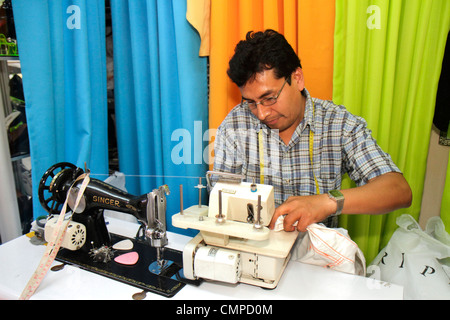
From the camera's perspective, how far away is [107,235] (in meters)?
1.13

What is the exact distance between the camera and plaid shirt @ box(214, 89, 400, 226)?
49.1 inches

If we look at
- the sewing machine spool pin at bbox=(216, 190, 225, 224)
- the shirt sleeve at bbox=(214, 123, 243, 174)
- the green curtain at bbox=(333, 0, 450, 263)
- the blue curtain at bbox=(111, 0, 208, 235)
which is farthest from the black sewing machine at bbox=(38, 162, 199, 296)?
the green curtain at bbox=(333, 0, 450, 263)

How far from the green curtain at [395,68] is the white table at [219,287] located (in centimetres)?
73

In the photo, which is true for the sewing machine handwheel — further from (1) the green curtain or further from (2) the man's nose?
(1) the green curtain

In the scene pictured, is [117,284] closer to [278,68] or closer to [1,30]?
[278,68]

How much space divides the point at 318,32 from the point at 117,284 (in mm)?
1237

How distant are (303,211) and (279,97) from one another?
464 mm

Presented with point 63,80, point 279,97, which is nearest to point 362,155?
point 279,97

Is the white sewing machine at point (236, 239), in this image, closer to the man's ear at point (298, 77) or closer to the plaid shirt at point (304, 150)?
the plaid shirt at point (304, 150)

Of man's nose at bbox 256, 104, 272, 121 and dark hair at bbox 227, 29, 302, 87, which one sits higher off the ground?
dark hair at bbox 227, 29, 302, 87

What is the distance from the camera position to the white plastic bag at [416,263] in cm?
106

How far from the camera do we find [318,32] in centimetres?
140

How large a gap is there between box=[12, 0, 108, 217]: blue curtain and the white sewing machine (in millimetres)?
1086

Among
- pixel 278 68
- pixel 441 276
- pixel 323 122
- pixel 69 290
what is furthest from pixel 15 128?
pixel 441 276
